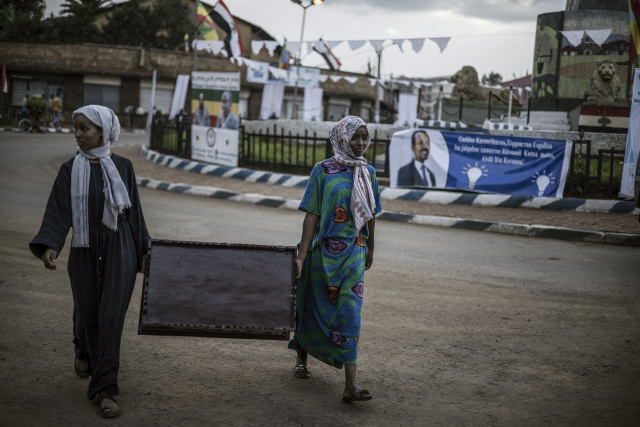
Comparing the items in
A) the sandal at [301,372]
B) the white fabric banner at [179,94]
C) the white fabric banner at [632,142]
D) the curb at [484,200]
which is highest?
the white fabric banner at [179,94]

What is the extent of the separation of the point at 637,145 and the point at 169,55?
126ft

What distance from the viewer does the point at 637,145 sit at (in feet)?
41.7

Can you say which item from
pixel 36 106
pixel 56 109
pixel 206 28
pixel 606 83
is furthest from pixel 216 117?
pixel 56 109

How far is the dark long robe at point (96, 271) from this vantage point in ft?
12.6

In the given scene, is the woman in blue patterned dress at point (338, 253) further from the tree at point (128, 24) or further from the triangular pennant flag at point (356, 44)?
the tree at point (128, 24)

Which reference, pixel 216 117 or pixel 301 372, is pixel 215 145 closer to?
pixel 216 117

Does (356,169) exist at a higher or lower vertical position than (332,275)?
higher

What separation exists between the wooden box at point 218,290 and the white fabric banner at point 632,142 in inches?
406

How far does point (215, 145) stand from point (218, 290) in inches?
569

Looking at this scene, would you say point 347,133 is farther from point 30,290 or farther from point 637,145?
point 637,145

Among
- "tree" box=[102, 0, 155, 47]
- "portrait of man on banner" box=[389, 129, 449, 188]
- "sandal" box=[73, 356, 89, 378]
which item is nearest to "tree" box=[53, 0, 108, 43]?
"tree" box=[102, 0, 155, 47]

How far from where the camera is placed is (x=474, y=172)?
14.3 m

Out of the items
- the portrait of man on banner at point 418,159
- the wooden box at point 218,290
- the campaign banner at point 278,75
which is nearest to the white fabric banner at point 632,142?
the portrait of man on banner at point 418,159

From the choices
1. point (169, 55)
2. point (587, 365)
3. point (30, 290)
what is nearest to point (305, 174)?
point (30, 290)
